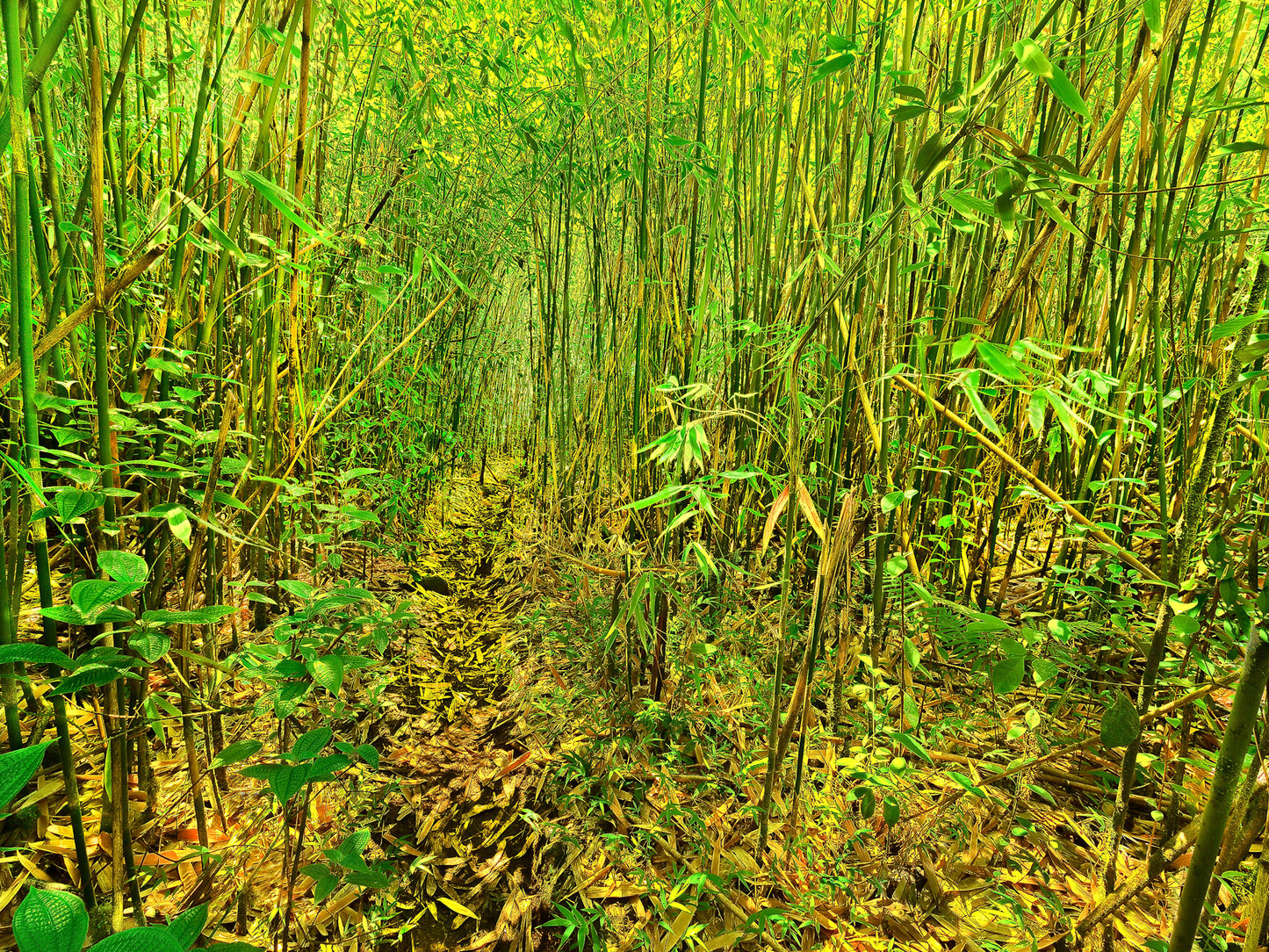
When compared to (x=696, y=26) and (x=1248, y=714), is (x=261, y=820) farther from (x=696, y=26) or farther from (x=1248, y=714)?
(x=696, y=26)

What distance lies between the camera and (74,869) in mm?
775

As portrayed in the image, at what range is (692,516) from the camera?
44.4 inches

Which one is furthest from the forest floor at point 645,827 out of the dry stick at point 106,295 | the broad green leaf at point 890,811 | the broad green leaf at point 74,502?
the dry stick at point 106,295

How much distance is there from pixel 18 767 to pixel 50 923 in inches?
3.7

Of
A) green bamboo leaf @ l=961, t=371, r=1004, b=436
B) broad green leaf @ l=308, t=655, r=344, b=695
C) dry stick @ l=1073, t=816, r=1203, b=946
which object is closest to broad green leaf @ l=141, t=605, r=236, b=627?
broad green leaf @ l=308, t=655, r=344, b=695

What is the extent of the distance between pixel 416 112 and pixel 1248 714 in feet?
A: 4.97

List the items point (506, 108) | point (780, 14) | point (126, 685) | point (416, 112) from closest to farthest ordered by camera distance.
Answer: point (126, 685)
point (780, 14)
point (416, 112)
point (506, 108)

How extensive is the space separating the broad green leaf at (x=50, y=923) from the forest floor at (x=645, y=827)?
271mm

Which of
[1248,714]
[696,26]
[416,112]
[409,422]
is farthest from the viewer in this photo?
[409,422]

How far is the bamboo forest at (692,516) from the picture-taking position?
1.92 feet

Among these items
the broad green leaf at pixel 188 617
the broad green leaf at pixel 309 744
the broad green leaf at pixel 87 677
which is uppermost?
the broad green leaf at pixel 188 617

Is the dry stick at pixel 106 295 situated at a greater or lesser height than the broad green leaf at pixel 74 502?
greater

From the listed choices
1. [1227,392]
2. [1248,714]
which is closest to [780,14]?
[1227,392]

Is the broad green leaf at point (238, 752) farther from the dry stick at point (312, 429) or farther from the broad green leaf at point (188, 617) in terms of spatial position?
the dry stick at point (312, 429)
